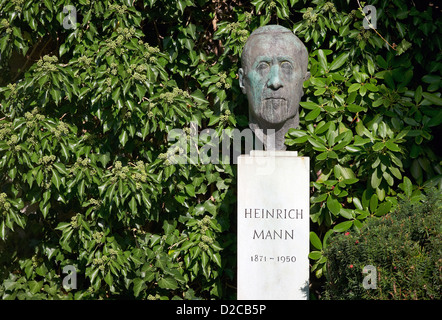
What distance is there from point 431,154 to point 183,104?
5.66ft

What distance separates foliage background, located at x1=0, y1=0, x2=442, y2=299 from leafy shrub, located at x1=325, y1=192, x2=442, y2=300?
2.48 feet

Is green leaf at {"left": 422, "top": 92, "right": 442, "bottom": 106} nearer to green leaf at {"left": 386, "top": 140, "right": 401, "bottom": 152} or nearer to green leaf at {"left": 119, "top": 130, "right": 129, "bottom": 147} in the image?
green leaf at {"left": 386, "top": 140, "right": 401, "bottom": 152}

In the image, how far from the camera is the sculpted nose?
3.86m

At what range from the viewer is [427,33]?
442 centimetres

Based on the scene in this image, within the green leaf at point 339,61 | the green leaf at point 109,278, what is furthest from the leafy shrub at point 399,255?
the green leaf at point 109,278

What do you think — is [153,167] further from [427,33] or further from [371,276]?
[427,33]

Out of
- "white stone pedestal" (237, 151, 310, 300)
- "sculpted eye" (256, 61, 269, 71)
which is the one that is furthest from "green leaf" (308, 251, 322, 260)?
"sculpted eye" (256, 61, 269, 71)

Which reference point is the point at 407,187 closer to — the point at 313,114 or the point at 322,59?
the point at 313,114

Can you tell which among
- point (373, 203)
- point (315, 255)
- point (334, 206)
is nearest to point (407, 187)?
point (373, 203)

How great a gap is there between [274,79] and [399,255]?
131cm

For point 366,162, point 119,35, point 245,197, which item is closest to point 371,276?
point 245,197

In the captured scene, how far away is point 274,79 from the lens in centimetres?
387

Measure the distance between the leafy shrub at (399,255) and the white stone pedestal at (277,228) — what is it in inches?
19.6

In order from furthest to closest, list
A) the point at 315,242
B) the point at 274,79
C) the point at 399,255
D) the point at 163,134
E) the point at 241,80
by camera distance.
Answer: the point at 163,134, the point at 315,242, the point at 241,80, the point at 274,79, the point at 399,255
